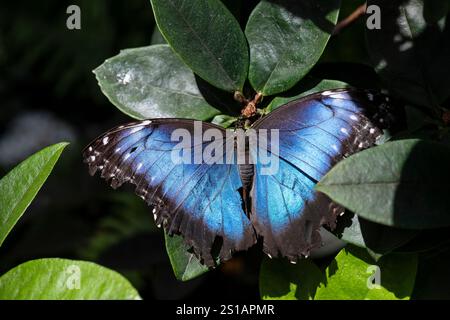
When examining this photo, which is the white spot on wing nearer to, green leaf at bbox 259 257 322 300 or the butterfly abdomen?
the butterfly abdomen

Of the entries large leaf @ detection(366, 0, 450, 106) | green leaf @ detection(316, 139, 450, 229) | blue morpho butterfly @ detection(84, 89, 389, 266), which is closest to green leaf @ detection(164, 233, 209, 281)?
blue morpho butterfly @ detection(84, 89, 389, 266)

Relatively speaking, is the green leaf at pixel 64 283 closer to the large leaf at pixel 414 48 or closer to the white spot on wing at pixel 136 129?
the white spot on wing at pixel 136 129

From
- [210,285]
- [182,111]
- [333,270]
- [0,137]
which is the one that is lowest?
[210,285]

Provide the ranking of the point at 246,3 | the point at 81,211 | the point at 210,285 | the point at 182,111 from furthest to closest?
the point at 81,211, the point at 210,285, the point at 246,3, the point at 182,111

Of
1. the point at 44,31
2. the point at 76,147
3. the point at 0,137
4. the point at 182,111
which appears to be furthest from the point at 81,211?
the point at 182,111

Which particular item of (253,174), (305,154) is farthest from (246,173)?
(305,154)

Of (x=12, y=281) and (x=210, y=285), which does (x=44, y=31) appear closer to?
(x=210, y=285)

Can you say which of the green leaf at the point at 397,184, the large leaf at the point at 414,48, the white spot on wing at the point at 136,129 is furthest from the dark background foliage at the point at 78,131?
the green leaf at the point at 397,184
